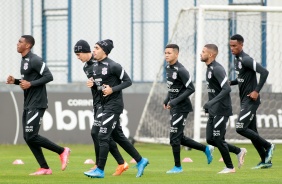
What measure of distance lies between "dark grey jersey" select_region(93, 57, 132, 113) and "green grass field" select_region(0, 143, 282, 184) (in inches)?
38.9

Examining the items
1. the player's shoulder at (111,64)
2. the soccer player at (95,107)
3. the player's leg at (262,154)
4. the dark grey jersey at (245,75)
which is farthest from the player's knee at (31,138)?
the player's leg at (262,154)

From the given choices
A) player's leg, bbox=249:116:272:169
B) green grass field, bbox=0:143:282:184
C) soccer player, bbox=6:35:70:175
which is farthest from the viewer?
player's leg, bbox=249:116:272:169

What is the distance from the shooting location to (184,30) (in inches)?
880

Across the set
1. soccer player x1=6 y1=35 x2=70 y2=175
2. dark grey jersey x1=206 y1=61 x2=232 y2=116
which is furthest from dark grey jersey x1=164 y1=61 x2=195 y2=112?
soccer player x1=6 y1=35 x2=70 y2=175

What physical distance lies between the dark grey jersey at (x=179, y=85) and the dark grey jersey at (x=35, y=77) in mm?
1881

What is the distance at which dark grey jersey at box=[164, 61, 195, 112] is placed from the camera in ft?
47.6

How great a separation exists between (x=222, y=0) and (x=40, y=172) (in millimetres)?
11853

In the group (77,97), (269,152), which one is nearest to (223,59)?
(77,97)

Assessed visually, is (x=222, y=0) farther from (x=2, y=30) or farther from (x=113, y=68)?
(x=113, y=68)

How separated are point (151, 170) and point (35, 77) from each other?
2.43 m

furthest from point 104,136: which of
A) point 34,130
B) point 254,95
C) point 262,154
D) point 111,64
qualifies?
point 262,154

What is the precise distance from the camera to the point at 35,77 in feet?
46.1

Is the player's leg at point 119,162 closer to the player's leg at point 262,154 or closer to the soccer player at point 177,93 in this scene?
the soccer player at point 177,93

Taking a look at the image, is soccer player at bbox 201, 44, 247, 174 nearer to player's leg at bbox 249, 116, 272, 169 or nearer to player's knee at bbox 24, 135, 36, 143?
player's leg at bbox 249, 116, 272, 169
